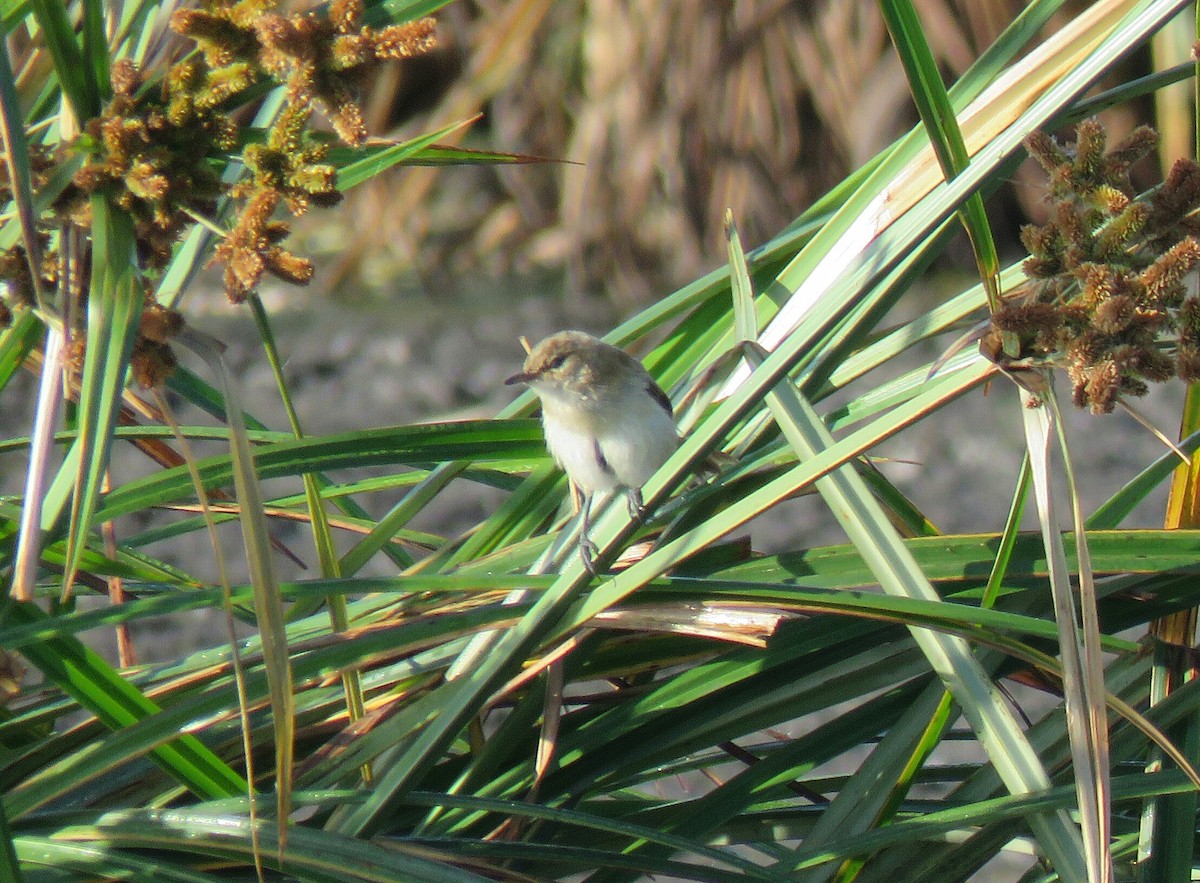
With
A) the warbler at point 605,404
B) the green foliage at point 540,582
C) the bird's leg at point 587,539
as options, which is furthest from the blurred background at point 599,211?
the green foliage at point 540,582

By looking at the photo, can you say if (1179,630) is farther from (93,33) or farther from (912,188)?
(93,33)

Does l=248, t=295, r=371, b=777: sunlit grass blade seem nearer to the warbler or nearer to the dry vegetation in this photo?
the warbler

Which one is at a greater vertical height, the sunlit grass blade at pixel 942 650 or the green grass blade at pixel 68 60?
the green grass blade at pixel 68 60

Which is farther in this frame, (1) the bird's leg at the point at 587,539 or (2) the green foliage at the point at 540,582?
(1) the bird's leg at the point at 587,539

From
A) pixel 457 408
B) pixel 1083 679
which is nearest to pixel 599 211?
pixel 457 408

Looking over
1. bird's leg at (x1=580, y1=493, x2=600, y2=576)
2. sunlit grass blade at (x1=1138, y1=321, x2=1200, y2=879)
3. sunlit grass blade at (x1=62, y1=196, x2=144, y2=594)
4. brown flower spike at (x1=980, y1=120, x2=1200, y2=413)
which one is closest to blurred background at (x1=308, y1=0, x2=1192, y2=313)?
sunlit grass blade at (x1=1138, y1=321, x2=1200, y2=879)

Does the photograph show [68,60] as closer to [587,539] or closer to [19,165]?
[19,165]

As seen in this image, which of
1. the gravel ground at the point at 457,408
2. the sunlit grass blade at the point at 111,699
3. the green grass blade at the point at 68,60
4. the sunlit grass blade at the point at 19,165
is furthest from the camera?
the gravel ground at the point at 457,408

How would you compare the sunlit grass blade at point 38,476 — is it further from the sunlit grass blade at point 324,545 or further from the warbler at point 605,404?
the warbler at point 605,404
